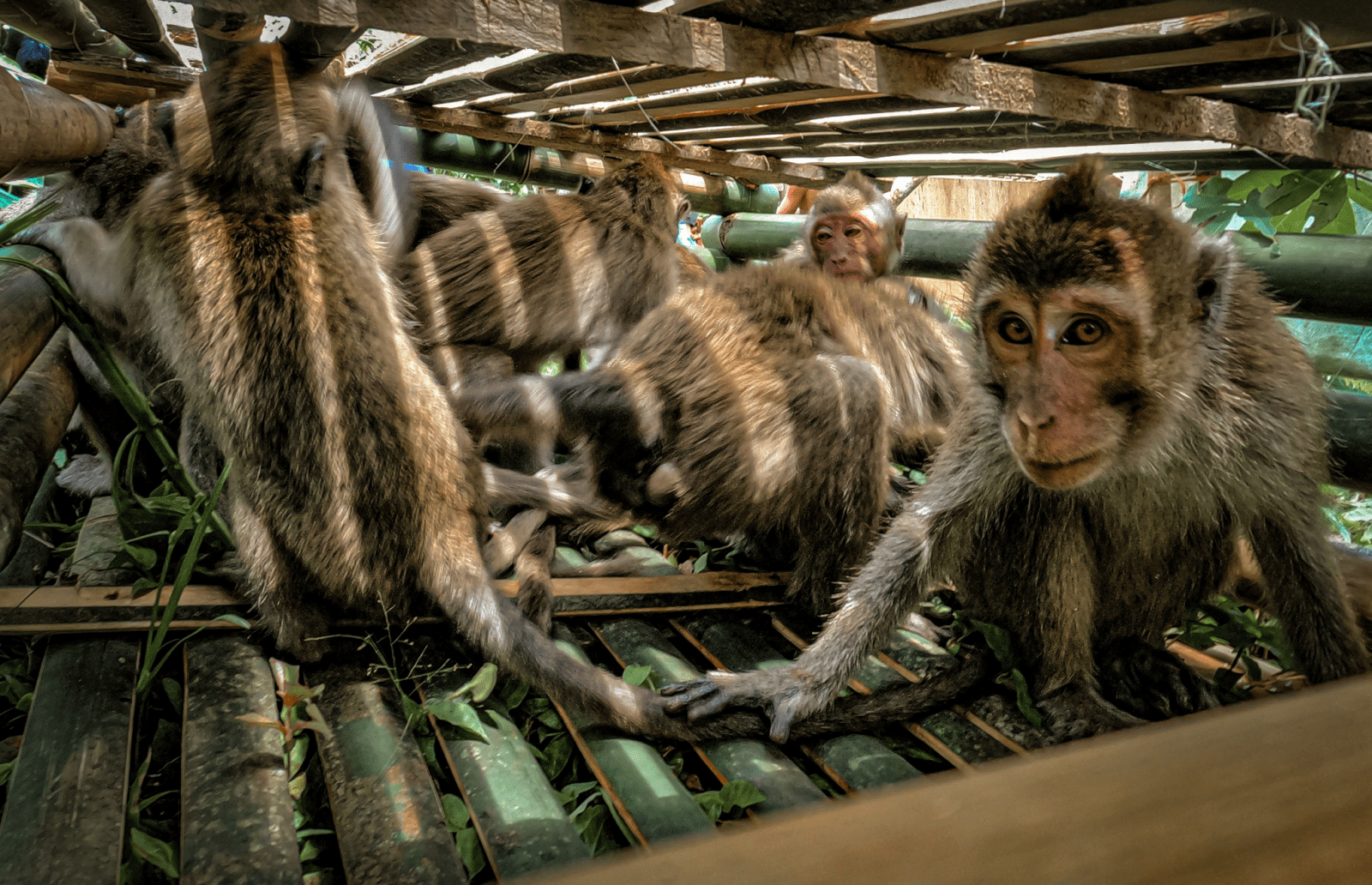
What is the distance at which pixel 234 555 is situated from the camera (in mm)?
2883

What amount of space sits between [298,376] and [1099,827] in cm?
253

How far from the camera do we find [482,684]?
2.49 meters

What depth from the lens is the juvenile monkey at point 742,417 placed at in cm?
321

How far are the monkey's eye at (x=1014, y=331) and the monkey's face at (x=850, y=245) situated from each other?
9.26 ft

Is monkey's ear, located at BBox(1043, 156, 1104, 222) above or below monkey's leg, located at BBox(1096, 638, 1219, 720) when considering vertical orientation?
above

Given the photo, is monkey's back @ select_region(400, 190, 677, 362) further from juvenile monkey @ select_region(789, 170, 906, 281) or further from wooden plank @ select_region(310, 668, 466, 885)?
wooden plank @ select_region(310, 668, 466, 885)

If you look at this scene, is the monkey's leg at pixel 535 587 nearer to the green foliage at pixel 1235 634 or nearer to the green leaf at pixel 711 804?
the green leaf at pixel 711 804

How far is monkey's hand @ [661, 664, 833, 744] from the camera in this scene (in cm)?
248

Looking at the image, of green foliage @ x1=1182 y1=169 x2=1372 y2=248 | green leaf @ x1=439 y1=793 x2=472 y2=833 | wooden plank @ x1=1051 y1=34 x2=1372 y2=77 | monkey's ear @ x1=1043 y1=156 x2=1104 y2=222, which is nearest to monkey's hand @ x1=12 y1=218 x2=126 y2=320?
green leaf @ x1=439 y1=793 x2=472 y2=833

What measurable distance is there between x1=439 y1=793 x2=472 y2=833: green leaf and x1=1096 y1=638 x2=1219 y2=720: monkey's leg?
196cm

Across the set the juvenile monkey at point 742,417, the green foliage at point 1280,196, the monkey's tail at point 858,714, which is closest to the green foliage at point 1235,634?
the monkey's tail at point 858,714

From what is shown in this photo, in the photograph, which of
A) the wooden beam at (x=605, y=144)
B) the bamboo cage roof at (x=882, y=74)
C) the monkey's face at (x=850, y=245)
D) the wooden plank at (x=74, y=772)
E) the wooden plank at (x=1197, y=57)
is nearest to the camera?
the wooden plank at (x=74, y=772)

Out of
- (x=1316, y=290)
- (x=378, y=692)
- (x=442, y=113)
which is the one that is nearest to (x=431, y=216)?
(x=442, y=113)

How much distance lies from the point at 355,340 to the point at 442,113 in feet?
8.93
